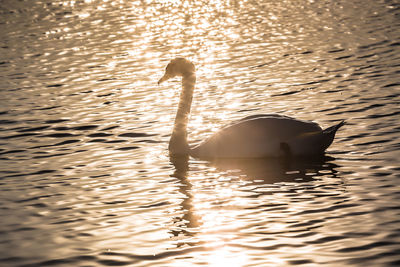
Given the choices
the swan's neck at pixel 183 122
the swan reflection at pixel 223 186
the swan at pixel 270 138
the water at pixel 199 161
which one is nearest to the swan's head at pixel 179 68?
the swan's neck at pixel 183 122

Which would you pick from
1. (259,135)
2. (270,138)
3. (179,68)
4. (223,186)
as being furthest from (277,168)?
(179,68)

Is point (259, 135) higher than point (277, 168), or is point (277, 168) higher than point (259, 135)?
point (259, 135)

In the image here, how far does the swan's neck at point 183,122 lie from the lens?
614 inches

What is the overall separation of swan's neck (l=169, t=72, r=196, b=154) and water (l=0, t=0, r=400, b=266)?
28 cm

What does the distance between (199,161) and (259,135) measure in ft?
5.09

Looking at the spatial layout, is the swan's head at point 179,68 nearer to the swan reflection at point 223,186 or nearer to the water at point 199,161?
the water at point 199,161

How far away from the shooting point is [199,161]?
15.1 metres

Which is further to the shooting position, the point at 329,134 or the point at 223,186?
the point at 329,134

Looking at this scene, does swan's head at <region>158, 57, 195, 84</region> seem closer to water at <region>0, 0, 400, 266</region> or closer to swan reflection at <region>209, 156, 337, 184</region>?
water at <region>0, 0, 400, 266</region>

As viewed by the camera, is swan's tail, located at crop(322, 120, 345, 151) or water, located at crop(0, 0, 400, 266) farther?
swan's tail, located at crop(322, 120, 345, 151)

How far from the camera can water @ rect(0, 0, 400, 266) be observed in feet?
34.3

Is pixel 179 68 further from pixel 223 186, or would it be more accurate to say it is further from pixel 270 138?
pixel 223 186

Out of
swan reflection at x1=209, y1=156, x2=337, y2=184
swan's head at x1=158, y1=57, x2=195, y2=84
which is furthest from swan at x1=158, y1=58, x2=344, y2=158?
swan's head at x1=158, y1=57, x2=195, y2=84

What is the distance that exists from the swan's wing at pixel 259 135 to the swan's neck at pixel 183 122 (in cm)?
113
